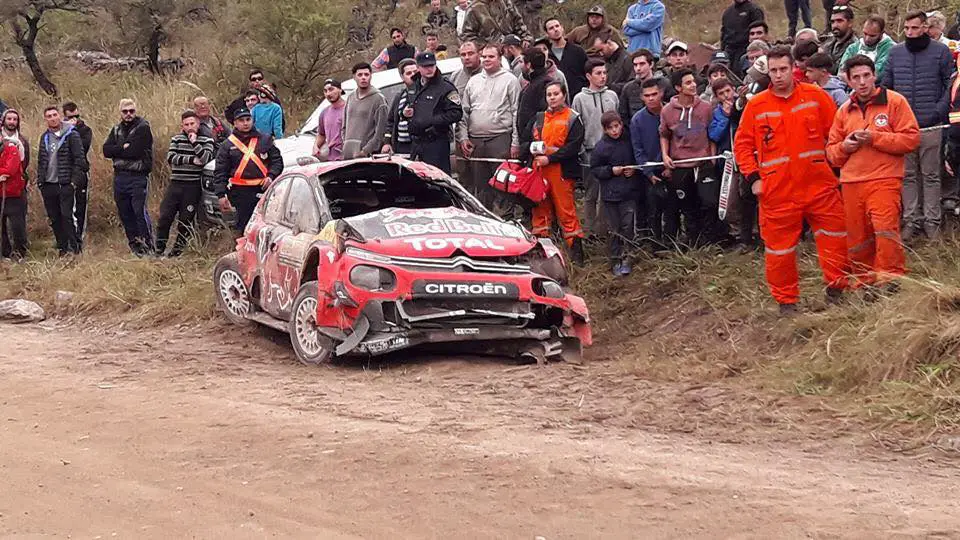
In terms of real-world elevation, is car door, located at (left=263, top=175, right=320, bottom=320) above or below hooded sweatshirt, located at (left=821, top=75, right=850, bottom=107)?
below

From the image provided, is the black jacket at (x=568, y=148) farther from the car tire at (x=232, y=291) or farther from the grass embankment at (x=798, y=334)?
the car tire at (x=232, y=291)

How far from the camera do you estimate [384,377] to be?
973cm

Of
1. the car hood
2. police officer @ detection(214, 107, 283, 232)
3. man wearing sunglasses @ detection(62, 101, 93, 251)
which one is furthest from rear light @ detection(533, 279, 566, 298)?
man wearing sunglasses @ detection(62, 101, 93, 251)

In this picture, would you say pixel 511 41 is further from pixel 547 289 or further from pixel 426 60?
pixel 547 289

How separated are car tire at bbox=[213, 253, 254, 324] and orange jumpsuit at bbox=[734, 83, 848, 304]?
5029 millimetres

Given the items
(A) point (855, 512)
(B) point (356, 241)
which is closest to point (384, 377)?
(B) point (356, 241)

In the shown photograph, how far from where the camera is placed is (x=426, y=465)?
697 cm

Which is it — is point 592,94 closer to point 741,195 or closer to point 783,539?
point 741,195

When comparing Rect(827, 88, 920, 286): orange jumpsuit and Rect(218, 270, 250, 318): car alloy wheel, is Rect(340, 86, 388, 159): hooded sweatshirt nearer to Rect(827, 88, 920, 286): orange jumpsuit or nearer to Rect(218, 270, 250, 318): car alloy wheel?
Rect(218, 270, 250, 318): car alloy wheel

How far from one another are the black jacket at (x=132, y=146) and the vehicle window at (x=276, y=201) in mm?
5002

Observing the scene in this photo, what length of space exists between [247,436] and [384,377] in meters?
2.01

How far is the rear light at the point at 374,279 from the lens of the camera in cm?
986

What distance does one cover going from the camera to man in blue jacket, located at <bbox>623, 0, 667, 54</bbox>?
54.1ft

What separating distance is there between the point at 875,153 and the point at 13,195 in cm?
1195
